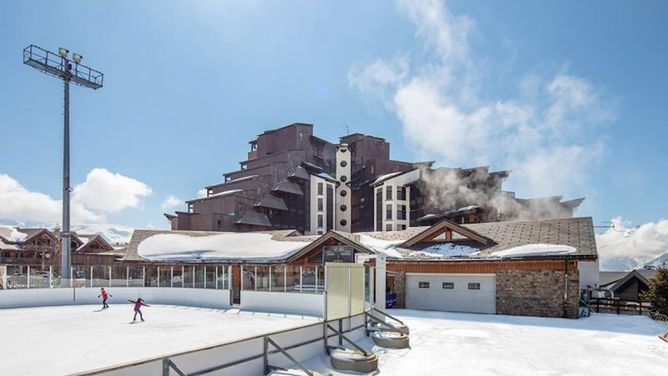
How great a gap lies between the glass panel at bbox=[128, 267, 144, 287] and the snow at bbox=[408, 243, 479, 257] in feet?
67.2

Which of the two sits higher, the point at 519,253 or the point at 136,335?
the point at 519,253

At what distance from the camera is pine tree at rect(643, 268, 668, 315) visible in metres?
20.0

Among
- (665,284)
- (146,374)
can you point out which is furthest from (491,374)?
(665,284)

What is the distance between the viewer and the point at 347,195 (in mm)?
64875

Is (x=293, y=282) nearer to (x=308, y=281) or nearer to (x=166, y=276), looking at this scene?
(x=308, y=281)

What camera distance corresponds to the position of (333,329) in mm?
13039

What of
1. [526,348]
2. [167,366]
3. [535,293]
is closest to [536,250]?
[535,293]

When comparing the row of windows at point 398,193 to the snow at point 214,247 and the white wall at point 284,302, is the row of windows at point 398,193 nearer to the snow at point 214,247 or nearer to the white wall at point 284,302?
the snow at point 214,247

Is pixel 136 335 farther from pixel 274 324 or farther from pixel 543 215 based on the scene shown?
pixel 543 215

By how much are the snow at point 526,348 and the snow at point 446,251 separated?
16.5 feet

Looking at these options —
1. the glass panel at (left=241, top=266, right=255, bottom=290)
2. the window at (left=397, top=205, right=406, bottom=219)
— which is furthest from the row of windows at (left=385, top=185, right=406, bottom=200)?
the glass panel at (left=241, top=266, right=255, bottom=290)

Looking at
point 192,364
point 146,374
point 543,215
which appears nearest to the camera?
point 146,374

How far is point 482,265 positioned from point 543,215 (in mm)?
31102

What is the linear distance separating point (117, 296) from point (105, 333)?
1482 centimetres
